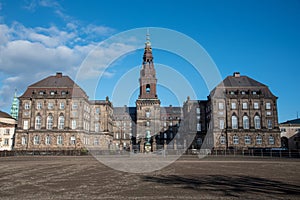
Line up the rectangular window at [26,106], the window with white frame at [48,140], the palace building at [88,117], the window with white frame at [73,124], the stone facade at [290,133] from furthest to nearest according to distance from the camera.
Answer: the stone facade at [290,133] → the rectangular window at [26,106] → the window with white frame at [73,124] → the palace building at [88,117] → the window with white frame at [48,140]

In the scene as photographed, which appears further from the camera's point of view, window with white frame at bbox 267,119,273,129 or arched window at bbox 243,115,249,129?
arched window at bbox 243,115,249,129

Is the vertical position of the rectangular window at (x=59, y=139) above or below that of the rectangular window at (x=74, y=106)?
below

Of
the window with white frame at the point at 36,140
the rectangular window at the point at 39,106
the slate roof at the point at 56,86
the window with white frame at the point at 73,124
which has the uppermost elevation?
the slate roof at the point at 56,86

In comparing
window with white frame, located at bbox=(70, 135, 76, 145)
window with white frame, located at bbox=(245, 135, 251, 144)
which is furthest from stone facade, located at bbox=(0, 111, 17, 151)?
window with white frame, located at bbox=(245, 135, 251, 144)

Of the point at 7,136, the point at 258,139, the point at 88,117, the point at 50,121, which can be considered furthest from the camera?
the point at 88,117

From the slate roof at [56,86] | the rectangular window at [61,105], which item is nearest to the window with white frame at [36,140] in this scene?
the rectangular window at [61,105]

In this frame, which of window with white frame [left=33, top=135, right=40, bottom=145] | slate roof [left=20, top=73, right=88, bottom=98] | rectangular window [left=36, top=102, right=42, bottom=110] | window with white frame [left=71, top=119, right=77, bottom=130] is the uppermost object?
slate roof [left=20, top=73, right=88, bottom=98]

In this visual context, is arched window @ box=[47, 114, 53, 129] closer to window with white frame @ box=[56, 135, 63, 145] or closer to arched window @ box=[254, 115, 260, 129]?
window with white frame @ box=[56, 135, 63, 145]

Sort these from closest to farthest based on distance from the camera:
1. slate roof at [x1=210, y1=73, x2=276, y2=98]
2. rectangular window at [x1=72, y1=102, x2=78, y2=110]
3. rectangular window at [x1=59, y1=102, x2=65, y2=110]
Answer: rectangular window at [x1=59, y1=102, x2=65, y2=110] < rectangular window at [x1=72, y1=102, x2=78, y2=110] < slate roof at [x1=210, y1=73, x2=276, y2=98]

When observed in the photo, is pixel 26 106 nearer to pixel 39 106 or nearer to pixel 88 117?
pixel 39 106

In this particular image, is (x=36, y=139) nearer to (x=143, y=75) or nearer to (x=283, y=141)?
(x=143, y=75)

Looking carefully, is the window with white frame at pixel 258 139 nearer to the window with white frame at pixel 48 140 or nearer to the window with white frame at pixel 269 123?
the window with white frame at pixel 269 123

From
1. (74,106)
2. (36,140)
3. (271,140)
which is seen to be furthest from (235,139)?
(36,140)

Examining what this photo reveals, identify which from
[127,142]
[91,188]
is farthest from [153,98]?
[91,188]
